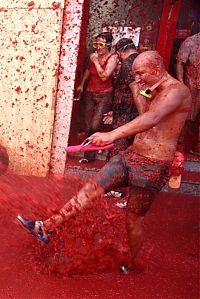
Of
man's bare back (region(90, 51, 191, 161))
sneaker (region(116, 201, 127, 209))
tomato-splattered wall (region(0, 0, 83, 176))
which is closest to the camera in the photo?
man's bare back (region(90, 51, 191, 161))

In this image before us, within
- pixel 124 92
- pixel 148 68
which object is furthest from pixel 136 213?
pixel 124 92

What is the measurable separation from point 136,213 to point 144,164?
0.47 m

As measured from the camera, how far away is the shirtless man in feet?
11.8

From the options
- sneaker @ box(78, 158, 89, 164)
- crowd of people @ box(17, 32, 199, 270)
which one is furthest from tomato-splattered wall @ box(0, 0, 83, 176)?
crowd of people @ box(17, 32, 199, 270)

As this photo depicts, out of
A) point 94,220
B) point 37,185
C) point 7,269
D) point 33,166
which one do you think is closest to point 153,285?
point 94,220

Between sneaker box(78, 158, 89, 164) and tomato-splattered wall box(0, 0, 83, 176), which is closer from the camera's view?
tomato-splattered wall box(0, 0, 83, 176)

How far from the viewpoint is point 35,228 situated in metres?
3.59

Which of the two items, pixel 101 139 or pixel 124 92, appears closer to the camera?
pixel 101 139

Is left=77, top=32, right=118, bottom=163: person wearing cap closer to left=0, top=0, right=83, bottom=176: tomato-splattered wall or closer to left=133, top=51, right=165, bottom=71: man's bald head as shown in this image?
left=0, top=0, right=83, bottom=176: tomato-splattered wall

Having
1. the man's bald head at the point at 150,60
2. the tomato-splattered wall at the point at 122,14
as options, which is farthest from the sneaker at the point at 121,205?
the tomato-splattered wall at the point at 122,14

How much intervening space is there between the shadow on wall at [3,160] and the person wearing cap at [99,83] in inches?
50.7

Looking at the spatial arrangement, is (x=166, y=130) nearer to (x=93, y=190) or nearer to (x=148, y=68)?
(x=148, y=68)

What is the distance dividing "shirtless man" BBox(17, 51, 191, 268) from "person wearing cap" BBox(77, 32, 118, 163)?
2.73m

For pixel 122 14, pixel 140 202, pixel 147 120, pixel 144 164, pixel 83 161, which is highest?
pixel 122 14
